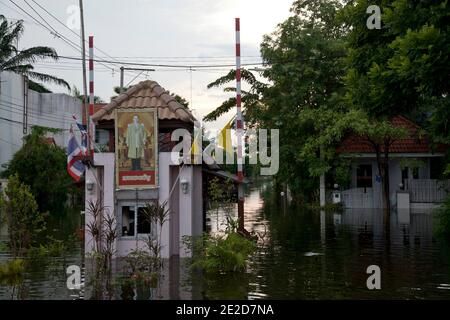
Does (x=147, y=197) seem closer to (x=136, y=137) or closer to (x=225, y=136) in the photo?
(x=136, y=137)

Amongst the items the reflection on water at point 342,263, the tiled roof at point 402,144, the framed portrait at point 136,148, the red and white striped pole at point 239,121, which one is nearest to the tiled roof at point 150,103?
the framed portrait at point 136,148

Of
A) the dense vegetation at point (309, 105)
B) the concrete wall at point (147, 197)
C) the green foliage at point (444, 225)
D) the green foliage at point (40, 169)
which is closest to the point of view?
the concrete wall at point (147, 197)

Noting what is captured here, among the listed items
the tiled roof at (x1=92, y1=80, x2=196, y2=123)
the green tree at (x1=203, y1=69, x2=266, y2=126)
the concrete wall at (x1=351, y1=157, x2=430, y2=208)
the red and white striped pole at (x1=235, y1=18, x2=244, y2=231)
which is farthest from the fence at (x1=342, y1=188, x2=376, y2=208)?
the tiled roof at (x1=92, y1=80, x2=196, y2=123)

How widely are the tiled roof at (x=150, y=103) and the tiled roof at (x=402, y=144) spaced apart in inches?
774

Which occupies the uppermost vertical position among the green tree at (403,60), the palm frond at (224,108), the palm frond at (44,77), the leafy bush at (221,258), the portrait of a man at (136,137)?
the palm frond at (44,77)

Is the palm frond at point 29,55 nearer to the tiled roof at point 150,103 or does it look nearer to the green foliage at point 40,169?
the green foliage at point 40,169

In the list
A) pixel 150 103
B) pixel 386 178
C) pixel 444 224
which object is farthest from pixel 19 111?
pixel 444 224

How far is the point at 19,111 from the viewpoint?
5088cm

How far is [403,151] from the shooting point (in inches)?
1427

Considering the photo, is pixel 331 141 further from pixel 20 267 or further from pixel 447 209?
pixel 20 267

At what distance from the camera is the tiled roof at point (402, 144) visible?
36.3 meters
